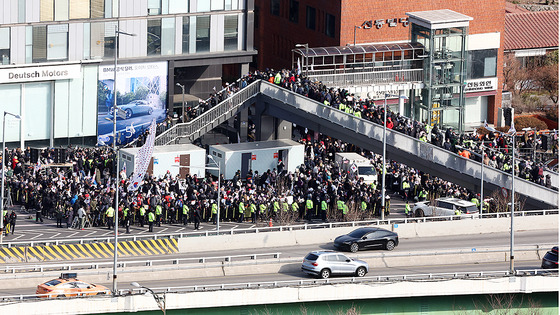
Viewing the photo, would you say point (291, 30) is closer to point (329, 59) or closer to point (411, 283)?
point (329, 59)

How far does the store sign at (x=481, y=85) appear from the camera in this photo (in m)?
117

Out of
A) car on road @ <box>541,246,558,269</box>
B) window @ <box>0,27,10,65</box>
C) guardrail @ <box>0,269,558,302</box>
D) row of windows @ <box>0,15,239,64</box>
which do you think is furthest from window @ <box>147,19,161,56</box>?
car on road @ <box>541,246,558,269</box>

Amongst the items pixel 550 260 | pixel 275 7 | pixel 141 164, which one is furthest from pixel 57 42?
pixel 550 260

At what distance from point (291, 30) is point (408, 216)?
34.9 meters

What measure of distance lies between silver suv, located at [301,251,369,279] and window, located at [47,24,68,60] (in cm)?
3122

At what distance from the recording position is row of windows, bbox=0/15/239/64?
96875mm

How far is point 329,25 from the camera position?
4478 inches

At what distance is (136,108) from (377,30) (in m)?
22.1

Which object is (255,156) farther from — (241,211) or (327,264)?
(327,264)

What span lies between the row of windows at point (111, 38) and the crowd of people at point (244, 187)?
6.74 m

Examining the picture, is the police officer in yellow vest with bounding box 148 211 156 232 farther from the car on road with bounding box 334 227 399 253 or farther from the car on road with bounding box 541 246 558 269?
the car on road with bounding box 541 246 558 269

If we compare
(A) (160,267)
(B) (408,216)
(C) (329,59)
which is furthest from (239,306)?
(C) (329,59)

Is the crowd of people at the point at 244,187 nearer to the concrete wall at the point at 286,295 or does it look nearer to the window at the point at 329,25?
the concrete wall at the point at 286,295

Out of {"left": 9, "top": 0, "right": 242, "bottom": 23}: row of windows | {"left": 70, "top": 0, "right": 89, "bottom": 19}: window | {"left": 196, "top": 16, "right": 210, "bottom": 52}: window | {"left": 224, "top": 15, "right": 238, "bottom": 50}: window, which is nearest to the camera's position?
{"left": 9, "top": 0, "right": 242, "bottom": 23}: row of windows
